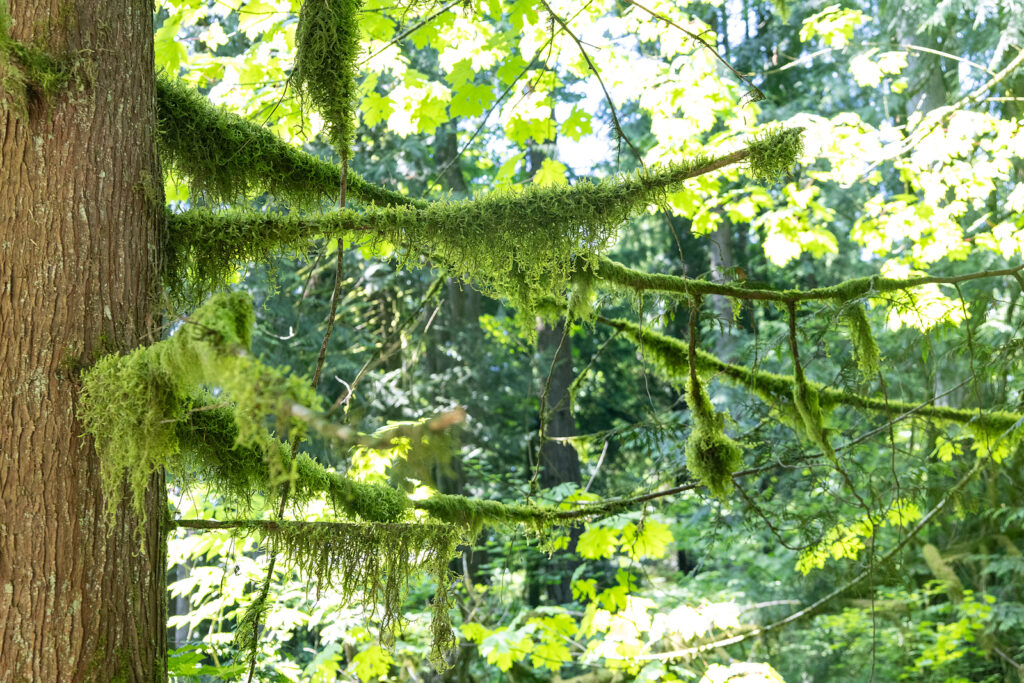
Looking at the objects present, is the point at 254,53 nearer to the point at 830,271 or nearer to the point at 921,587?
the point at 921,587

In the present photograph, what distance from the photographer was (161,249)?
7.67 feet

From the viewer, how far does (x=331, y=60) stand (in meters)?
2.61

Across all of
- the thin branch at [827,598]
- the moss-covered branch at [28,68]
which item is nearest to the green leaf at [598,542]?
the thin branch at [827,598]

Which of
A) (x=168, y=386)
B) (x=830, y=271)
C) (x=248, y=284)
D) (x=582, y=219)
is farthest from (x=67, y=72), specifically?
(x=830, y=271)

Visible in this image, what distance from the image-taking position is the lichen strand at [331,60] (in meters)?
2.55

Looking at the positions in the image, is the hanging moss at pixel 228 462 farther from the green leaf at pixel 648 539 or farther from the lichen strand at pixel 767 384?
the green leaf at pixel 648 539

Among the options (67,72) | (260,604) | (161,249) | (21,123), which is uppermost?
(67,72)

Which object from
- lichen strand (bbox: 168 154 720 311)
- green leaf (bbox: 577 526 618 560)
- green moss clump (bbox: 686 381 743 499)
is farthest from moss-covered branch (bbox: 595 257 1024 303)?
green leaf (bbox: 577 526 618 560)

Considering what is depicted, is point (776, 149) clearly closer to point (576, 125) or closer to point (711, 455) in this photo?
point (711, 455)

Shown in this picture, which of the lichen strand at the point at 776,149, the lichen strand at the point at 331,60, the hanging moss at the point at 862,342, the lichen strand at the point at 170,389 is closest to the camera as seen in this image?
the lichen strand at the point at 170,389

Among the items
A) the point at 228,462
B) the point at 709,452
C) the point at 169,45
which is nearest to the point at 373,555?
the point at 228,462

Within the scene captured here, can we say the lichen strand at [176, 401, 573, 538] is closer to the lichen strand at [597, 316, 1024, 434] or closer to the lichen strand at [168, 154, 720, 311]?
the lichen strand at [168, 154, 720, 311]

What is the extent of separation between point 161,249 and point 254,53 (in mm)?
3467

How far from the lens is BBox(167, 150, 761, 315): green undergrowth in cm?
236
